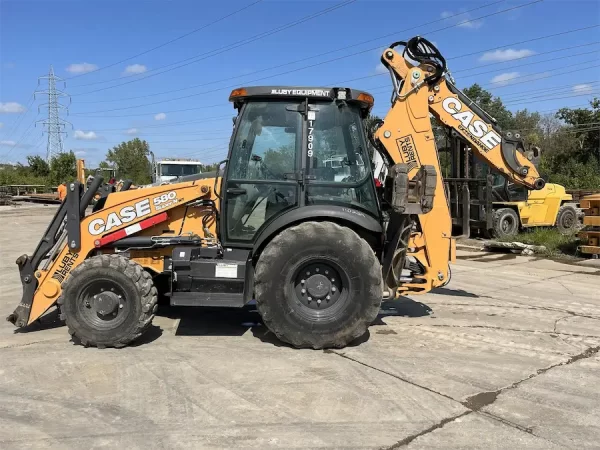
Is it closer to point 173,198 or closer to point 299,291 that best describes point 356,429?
point 299,291

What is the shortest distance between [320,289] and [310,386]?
1105 mm

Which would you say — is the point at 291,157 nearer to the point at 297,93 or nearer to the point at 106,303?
the point at 297,93

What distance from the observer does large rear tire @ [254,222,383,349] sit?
4883 millimetres

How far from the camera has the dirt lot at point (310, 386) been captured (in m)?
3.41

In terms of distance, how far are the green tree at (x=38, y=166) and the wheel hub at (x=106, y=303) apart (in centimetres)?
5747

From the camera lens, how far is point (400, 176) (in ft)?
16.7

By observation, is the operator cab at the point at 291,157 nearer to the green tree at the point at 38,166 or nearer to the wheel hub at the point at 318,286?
the wheel hub at the point at 318,286

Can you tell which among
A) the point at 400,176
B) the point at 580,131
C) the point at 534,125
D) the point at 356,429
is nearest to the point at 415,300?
the point at 400,176

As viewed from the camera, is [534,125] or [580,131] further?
[534,125]

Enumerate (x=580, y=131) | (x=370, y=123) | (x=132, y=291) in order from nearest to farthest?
(x=132, y=291) < (x=370, y=123) < (x=580, y=131)

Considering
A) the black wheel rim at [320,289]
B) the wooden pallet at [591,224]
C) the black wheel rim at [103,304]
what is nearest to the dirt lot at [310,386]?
the black wheel rim at [103,304]

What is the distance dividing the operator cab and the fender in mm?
102

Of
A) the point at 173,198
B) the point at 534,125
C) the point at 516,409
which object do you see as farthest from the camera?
the point at 534,125

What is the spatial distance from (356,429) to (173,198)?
3084 mm
